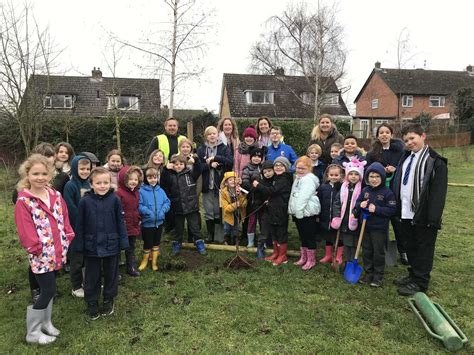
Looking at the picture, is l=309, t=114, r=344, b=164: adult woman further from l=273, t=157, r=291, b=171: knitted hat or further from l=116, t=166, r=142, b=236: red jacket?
l=116, t=166, r=142, b=236: red jacket

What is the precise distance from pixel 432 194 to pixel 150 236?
3781 mm

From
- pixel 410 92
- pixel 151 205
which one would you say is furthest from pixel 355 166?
pixel 410 92

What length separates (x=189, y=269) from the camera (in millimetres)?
5551

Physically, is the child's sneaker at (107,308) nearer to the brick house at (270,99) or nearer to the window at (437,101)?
the brick house at (270,99)

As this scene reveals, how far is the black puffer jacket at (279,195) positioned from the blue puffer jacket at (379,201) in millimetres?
1107

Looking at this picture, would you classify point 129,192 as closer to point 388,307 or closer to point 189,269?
point 189,269

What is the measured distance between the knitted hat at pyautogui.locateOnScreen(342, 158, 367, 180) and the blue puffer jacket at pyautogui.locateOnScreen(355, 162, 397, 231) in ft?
0.93

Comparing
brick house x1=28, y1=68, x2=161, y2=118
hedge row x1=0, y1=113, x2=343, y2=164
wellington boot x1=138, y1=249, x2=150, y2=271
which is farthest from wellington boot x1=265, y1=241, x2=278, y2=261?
brick house x1=28, y1=68, x2=161, y2=118

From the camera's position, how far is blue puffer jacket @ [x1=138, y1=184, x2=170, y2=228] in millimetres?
5273

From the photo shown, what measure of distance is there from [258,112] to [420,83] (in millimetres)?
20916

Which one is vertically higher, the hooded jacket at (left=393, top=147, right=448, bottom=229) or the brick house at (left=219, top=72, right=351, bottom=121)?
the brick house at (left=219, top=72, right=351, bottom=121)

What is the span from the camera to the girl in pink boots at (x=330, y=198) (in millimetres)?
5469

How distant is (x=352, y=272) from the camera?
510cm

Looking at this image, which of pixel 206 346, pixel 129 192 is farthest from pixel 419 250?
pixel 129 192
